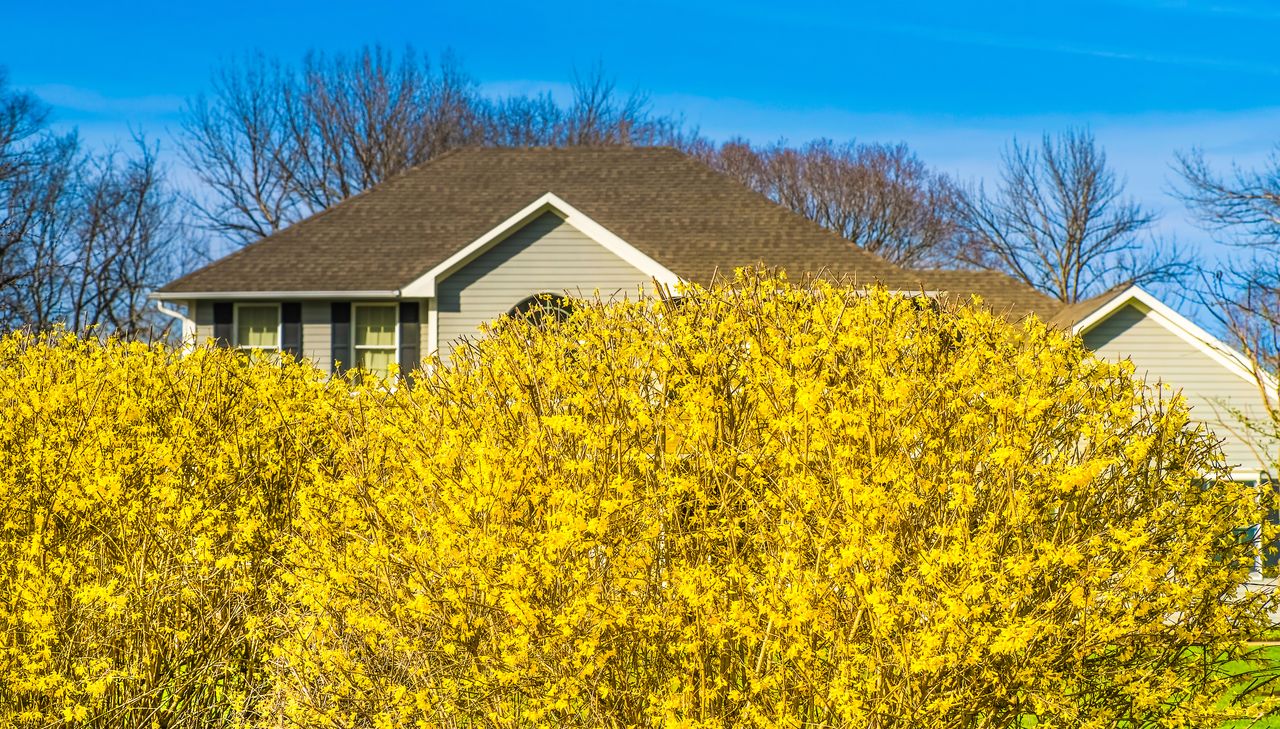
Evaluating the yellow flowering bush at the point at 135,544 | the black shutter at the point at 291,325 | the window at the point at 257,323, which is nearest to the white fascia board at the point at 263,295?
the black shutter at the point at 291,325

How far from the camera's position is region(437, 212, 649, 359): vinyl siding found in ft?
58.3

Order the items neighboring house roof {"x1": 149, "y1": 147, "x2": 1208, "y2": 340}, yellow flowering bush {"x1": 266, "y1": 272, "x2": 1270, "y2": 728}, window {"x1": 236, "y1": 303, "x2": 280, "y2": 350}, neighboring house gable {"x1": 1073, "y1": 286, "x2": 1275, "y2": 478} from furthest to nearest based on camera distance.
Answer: window {"x1": 236, "y1": 303, "x2": 280, "y2": 350} < neighboring house gable {"x1": 1073, "y1": 286, "x2": 1275, "y2": 478} < neighboring house roof {"x1": 149, "y1": 147, "x2": 1208, "y2": 340} < yellow flowering bush {"x1": 266, "y1": 272, "x2": 1270, "y2": 728}

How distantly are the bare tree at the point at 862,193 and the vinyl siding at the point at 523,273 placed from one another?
72.9ft

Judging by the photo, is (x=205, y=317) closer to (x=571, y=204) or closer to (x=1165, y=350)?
(x=571, y=204)

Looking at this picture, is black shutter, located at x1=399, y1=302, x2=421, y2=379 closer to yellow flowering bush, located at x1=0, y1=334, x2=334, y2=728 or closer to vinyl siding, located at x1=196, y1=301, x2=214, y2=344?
vinyl siding, located at x1=196, y1=301, x2=214, y2=344

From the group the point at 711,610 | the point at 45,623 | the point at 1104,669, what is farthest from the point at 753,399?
the point at 45,623

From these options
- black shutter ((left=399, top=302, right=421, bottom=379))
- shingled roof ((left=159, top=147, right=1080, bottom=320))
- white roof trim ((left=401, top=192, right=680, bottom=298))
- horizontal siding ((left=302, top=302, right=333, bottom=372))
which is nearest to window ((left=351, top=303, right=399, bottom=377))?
black shutter ((left=399, top=302, right=421, bottom=379))

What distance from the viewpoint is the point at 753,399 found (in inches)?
218

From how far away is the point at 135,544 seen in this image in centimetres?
675

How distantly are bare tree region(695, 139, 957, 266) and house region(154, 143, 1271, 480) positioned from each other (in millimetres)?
19291

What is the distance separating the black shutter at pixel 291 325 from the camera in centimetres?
1831

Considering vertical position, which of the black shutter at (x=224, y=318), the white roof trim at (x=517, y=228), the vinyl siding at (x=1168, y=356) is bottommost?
the vinyl siding at (x=1168, y=356)

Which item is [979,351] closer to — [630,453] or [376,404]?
[630,453]

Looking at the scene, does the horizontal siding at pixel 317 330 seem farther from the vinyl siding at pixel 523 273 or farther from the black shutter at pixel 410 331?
the vinyl siding at pixel 523 273
